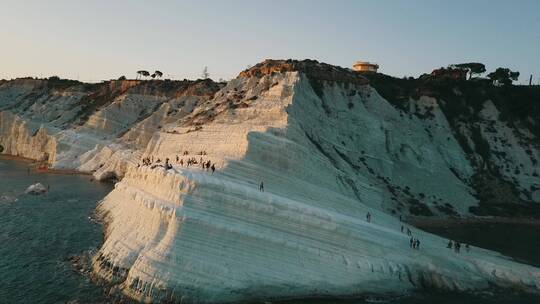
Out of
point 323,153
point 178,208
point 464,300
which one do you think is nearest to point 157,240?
point 178,208

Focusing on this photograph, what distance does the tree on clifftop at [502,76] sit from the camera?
90062 millimetres

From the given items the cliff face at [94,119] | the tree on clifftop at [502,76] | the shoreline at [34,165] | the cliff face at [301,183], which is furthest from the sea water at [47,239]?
the tree on clifftop at [502,76]

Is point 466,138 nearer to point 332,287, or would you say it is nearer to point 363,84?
point 363,84

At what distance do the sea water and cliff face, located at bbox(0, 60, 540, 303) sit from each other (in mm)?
2351

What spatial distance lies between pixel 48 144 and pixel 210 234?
7013 centimetres

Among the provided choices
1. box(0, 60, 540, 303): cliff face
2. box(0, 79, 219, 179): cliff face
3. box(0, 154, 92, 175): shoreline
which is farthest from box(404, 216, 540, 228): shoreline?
box(0, 154, 92, 175): shoreline

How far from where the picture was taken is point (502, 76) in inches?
3573

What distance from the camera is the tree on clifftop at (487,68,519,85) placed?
90.1m

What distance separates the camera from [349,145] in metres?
60.1

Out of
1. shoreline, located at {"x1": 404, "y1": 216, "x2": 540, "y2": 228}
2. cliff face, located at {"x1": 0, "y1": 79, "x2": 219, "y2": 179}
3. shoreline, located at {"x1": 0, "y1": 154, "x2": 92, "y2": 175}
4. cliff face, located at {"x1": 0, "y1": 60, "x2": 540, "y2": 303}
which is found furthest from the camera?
cliff face, located at {"x1": 0, "y1": 79, "x2": 219, "y2": 179}

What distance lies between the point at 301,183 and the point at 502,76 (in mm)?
64556

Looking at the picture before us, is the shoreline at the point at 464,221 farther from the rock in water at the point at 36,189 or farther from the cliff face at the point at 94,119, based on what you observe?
the rock in water at the point at 36,189

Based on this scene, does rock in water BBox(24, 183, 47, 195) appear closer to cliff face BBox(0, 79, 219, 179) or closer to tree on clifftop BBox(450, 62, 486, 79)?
cliff face BBox(0, 79, 219, 179)

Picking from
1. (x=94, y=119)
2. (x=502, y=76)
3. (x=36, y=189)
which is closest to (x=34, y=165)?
(x=94, y=119)
